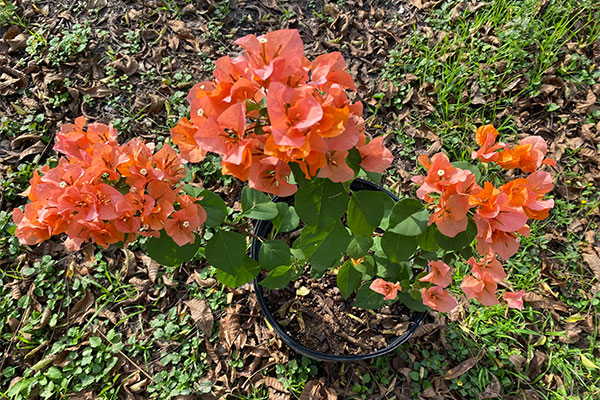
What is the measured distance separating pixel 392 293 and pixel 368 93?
1498mm

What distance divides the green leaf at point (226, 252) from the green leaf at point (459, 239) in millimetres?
534

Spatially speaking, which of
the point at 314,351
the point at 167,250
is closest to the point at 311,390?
the point at 314,351

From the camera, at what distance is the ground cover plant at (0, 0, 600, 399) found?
1.86 m

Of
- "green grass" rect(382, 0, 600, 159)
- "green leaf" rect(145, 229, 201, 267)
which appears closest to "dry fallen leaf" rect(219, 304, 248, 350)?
"green leaf" rect(145, 229, 201, 267)

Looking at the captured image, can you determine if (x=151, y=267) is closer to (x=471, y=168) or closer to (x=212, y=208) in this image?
(x=212, y=208)

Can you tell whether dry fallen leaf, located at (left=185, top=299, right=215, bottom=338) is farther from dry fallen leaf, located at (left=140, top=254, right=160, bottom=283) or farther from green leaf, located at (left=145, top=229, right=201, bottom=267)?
green leaf, located at (left=145, top=229, right=201, bottom=267)

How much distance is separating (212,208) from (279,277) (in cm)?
43

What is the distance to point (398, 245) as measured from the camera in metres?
1.15

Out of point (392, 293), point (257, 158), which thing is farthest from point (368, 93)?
point (257, 158)

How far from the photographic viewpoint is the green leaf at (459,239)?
1.04 meters

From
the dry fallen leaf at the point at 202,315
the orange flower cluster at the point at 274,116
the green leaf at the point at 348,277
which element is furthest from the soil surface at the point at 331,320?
the orange flower cluster at the point at 274,116

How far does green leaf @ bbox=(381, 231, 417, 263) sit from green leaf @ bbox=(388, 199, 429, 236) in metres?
0.08

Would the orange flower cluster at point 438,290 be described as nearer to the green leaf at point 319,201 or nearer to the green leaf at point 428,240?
the green leaf at point 428,240

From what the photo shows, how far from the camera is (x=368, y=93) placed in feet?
8.25
